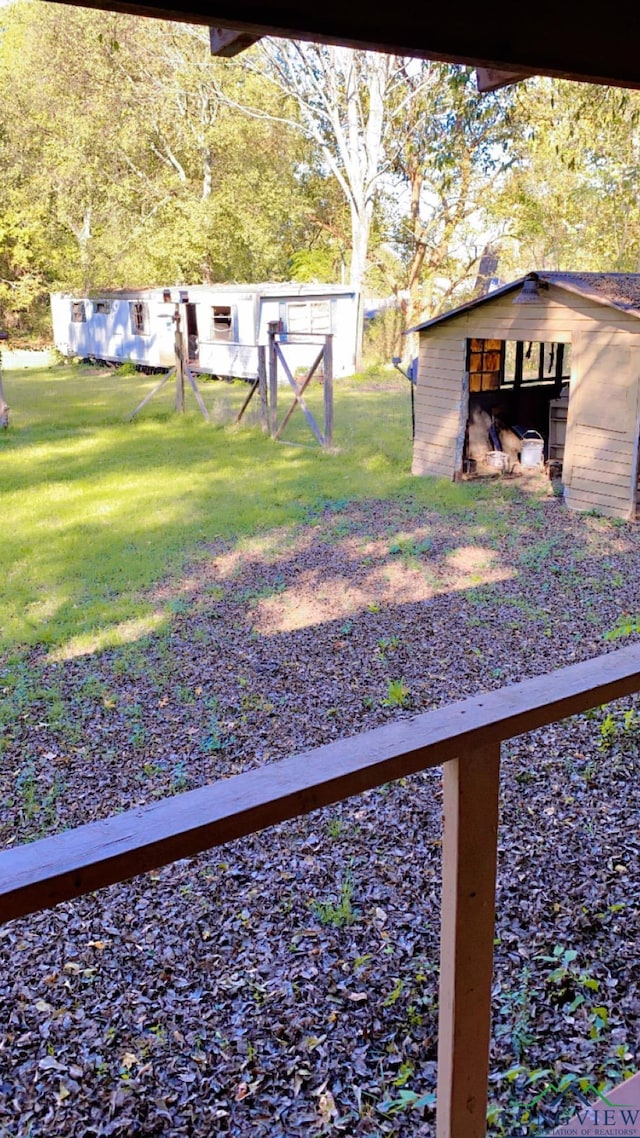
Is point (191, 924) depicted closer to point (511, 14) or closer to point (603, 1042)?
point (603, 1042)

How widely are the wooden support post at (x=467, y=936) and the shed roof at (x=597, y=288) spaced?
8.71 meters

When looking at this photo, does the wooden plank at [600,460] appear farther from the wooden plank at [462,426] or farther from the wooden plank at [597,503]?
the wooden plank at [462,426]

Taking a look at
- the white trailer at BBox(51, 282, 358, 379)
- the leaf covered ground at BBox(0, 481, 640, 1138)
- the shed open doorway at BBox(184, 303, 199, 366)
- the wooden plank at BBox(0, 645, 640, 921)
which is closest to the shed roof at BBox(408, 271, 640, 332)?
the leaf covered ground at BBox(0, 481, 640, 1138)

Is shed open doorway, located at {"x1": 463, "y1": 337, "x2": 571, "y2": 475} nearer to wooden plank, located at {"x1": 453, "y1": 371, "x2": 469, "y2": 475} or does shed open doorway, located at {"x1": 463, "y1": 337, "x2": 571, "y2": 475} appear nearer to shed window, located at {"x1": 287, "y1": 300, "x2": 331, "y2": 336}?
wooden plank, located at {"x1": 453, "y1": 371, "x2": 469, "y2": 475}

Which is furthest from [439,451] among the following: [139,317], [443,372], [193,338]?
[139,317]

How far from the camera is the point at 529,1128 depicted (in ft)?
8.18

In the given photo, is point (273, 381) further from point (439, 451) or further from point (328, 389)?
point (439, 451)

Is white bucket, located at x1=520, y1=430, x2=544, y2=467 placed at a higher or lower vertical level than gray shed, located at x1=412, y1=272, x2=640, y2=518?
lower

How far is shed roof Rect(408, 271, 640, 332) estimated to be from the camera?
9.23m

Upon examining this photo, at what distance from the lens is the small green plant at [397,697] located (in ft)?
18.0

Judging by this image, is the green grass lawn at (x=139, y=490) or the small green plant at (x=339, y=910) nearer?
the small green plant at (x=339, y=910)

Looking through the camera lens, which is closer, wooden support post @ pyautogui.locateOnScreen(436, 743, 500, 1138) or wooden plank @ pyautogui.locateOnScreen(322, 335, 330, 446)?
wooden support post @ pyautogui.locateOnScreen(436, 743, 500, 1138)

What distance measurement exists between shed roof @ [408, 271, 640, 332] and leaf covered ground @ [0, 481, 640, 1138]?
11.9ft

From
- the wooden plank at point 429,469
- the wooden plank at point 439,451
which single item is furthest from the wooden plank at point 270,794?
the wooden plank at point 429,469
